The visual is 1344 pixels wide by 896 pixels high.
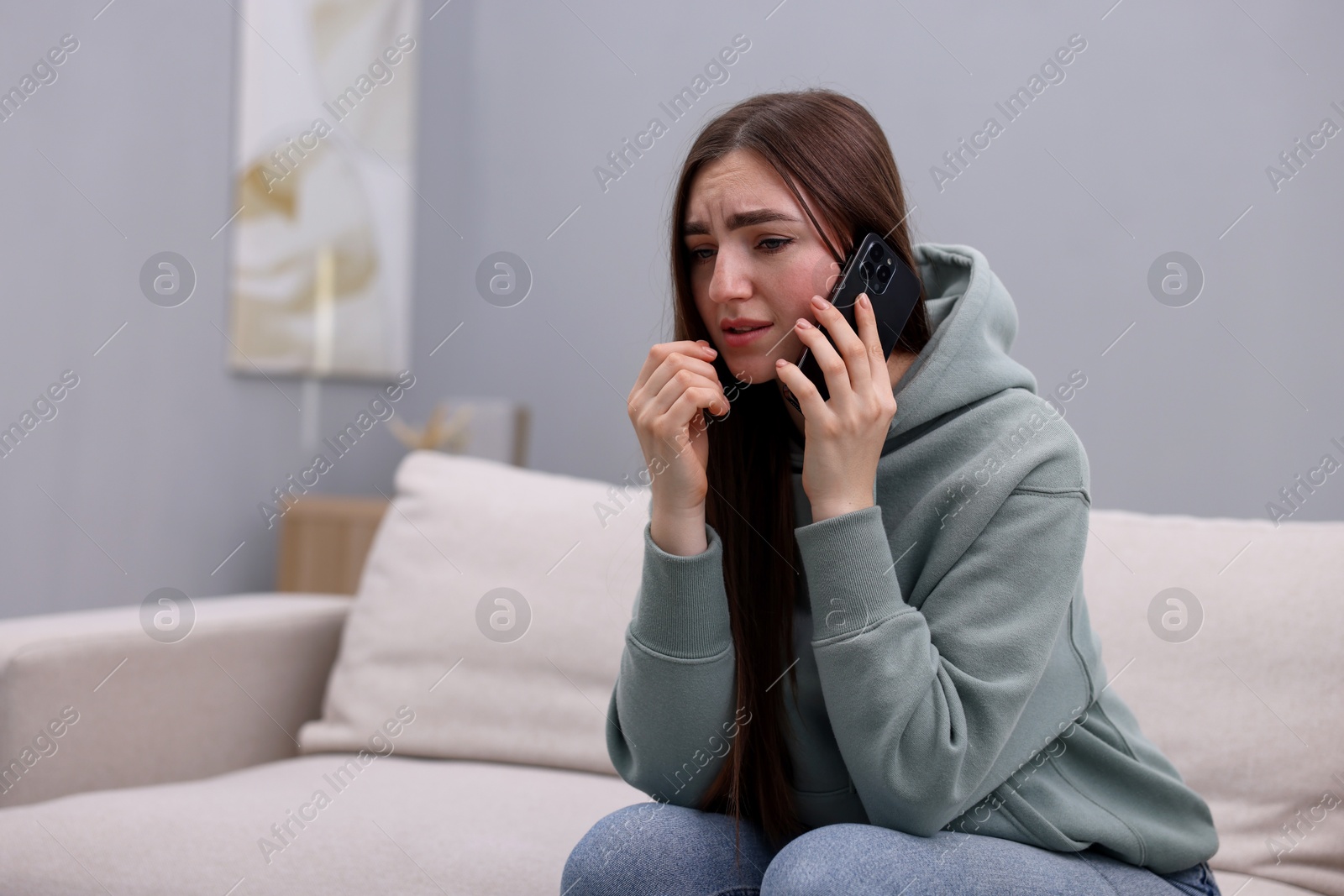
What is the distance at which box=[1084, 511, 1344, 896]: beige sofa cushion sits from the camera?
1.28 m

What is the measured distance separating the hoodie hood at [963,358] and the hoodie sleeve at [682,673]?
0.83 ft

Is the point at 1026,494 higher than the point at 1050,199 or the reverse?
the reverse

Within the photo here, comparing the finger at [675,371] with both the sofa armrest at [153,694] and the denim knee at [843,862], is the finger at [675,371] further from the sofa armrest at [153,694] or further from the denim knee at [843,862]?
the sofa armrest at [153,694]

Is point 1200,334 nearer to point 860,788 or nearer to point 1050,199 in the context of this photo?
point 1050,199

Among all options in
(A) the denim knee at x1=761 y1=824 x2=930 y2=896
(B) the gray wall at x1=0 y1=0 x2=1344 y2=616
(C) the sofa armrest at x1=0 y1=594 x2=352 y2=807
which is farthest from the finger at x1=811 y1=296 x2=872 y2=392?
(B) the gray wall at x1=0 y1=0 x2=1344 y2=616

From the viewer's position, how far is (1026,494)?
3.25ft

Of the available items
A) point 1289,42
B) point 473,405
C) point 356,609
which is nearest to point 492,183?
point 473,405

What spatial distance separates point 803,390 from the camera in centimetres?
99

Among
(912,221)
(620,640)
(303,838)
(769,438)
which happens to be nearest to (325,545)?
(620,640)

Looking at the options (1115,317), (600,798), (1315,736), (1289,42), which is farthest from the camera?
(1115,317)

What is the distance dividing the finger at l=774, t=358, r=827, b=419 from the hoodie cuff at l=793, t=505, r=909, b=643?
0.32 ft

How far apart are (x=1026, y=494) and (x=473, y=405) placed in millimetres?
2062

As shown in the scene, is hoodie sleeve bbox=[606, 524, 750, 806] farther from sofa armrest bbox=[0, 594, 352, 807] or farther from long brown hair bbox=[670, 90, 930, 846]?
sofa armrest bbox=[0, 594, 352, 807]

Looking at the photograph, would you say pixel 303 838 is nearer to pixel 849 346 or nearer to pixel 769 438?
pixel 769 438
